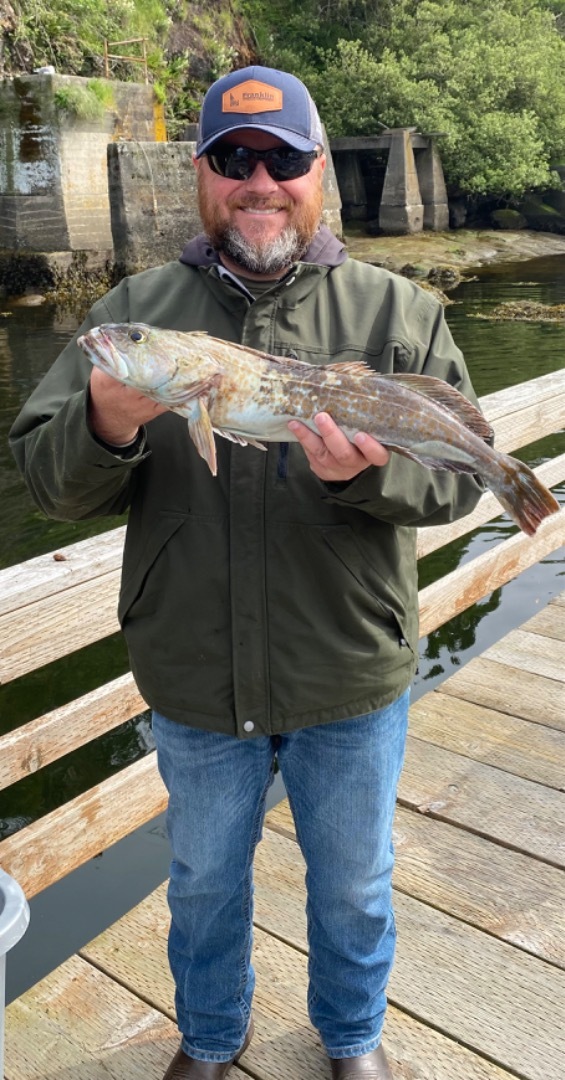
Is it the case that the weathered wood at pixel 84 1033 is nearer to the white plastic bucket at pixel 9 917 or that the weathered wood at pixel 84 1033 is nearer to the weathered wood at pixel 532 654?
the white plastic bucket at pixel 9 917

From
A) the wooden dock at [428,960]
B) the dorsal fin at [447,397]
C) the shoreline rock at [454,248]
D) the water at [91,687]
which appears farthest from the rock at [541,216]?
the dorsal fin at [447,397]

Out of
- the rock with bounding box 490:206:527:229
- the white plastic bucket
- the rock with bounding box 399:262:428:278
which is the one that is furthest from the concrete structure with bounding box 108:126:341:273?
the white plastic bucket

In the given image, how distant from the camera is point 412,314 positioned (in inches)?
101

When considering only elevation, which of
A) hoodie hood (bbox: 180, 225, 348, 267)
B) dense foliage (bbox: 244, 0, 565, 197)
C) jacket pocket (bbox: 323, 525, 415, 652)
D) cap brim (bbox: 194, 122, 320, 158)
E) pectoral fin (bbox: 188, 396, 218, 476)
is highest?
dense foliage (bbox: 244, 0, 565, 197)

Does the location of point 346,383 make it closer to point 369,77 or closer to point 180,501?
point 180,501

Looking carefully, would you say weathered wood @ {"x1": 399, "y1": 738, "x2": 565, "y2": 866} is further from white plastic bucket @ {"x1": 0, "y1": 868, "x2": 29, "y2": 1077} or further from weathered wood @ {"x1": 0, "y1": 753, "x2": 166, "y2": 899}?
white plastic bucket @ {"x1": 0, "y1": 868, "x2": 29, "y2": 1077}

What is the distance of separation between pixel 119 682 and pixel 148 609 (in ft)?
3.57

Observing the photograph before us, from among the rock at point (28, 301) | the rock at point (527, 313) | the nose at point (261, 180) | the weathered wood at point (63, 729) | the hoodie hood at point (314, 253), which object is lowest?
the rock at point (527, 313)

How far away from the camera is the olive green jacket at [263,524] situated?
2.47m

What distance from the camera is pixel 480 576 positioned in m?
5.29

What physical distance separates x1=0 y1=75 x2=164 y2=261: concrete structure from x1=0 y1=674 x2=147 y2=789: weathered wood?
885 inches

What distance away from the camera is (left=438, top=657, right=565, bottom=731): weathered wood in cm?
488

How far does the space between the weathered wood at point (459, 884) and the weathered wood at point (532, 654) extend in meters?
1.45

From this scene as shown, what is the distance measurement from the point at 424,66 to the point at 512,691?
37914mm
